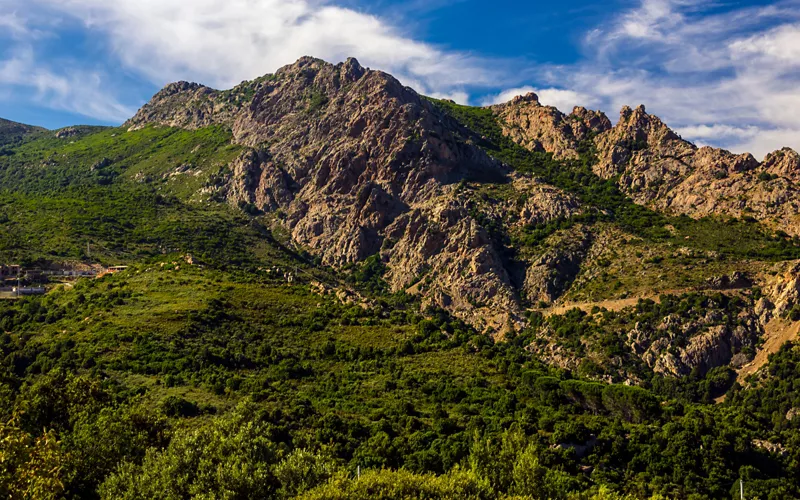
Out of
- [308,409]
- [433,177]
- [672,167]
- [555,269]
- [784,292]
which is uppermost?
[672,167]

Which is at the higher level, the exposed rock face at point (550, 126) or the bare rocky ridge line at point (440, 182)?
the exposed rock face at point (550, 126)

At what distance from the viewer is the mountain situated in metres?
42.9

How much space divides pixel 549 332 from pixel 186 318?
5613cm

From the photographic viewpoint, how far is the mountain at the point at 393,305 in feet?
141

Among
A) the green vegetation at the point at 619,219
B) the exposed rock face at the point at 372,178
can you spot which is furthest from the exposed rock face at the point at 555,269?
the green vegetation at the point at 619,219

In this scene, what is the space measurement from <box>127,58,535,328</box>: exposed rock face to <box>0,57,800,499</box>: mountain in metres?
0.59

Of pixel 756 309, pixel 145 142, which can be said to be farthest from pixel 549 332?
pixel 145 142

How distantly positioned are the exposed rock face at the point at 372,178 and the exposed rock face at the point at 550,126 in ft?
65.0

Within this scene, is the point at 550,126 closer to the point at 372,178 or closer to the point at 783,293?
the point at 372,178

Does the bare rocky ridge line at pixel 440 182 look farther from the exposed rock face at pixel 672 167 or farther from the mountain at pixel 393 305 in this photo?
the mountain at pixel 393 305

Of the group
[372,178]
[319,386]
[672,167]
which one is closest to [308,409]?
[319,386]

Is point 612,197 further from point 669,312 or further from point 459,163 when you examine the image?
point 669,312

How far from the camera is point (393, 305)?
11362 centimetres

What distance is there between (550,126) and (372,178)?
52.9 metres
